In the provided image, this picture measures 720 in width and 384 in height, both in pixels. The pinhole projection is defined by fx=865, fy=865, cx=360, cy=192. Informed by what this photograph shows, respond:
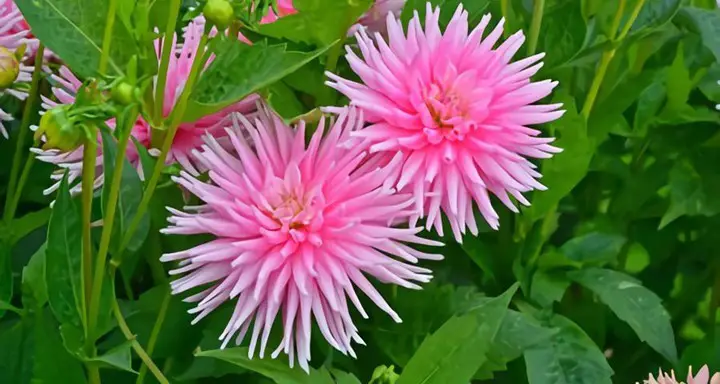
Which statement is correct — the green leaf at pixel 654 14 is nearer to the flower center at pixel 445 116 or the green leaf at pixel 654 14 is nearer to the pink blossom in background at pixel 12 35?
the flower center at pixel 445 116

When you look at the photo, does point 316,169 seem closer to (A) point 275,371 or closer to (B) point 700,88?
(A) point 275,371

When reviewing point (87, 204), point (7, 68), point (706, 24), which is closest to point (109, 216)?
point (87, 204)

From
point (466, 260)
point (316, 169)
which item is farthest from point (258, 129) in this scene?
point (466, 260)

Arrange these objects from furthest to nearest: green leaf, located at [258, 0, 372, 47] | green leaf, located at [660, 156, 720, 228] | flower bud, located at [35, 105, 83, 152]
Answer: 1. green leaf, located at [660, 156, 720, 228]
2. green leaf, located at [258, 0, 372, 47]
3. flower bud, located at [35, 105, 83, 152]

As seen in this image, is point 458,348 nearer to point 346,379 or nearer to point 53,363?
point 346,379

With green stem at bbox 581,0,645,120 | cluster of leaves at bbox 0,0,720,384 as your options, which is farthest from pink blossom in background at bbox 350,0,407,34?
green stem at bbox 581,0,645,120

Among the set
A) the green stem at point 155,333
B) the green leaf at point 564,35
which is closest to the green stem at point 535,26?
the green leaf at point 564,35

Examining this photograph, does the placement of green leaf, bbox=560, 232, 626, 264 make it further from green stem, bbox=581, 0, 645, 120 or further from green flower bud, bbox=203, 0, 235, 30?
green flower bud, bbox=203, 0, 235, 30

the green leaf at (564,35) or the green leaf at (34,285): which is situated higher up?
the green leaf at (564,35)
